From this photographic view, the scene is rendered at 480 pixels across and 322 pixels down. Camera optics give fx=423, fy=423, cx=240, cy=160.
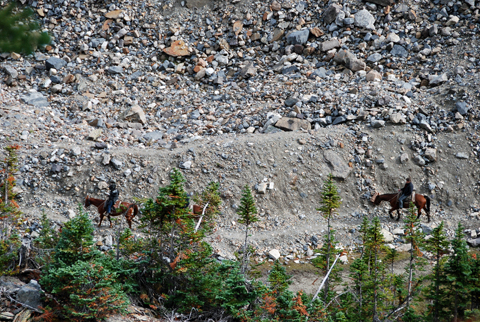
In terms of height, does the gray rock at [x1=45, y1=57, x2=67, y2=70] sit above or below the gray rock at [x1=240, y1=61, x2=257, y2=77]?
below

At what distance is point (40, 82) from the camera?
22859 millimetres

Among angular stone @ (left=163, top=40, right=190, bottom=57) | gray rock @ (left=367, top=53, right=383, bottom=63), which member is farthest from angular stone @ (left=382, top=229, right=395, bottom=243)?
angular stone @ (left=163, top=40, right=190, bottom=57)

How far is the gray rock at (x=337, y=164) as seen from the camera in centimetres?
1784

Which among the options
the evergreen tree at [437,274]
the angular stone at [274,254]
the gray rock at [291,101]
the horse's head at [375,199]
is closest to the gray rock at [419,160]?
the horse's head at [375,199]

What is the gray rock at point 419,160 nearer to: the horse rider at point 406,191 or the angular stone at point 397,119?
the angular stone at point 397,119

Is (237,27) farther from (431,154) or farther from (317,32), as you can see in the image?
(431,154)

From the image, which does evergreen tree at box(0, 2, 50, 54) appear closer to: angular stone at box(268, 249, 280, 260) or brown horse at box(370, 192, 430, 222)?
angular stone at box(268, 249, 280, 260)

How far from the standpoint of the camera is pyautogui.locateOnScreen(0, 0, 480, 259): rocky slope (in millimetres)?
17188

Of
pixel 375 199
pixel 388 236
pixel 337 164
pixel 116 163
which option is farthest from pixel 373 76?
pixel 116 163

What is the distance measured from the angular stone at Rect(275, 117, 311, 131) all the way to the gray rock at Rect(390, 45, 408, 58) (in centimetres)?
738

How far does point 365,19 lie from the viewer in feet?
77.9

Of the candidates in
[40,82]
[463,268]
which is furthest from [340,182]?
[40,82]

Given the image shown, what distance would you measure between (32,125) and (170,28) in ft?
34.3

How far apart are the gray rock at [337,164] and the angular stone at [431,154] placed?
11.2ft
